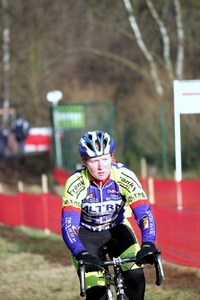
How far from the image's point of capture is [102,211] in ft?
19.2

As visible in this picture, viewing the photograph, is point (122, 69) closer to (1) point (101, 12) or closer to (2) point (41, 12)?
(2) point (41, 12)

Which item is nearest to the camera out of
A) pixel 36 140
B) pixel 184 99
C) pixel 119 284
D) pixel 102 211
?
pixel 119 284

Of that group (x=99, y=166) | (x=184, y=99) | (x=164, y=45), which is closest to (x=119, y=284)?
(x=99, y=166)

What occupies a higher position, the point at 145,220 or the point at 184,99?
the point at 184,99

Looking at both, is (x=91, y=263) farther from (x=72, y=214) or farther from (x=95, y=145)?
(x=95, y=145)

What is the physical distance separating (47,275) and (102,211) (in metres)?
4.39

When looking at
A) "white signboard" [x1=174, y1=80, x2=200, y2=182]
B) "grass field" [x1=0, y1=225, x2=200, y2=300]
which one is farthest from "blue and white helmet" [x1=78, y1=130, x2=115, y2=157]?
"white signboard" [x1=174, y1=80, x2=200, y2=182]

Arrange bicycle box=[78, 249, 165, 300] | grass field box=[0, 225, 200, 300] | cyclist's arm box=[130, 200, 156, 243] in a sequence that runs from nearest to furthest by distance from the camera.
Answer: bicycle box=[78, 249, 165, 300], cyclist's arm box=[130, 200, 156, 243], grass field box=[0, 225, 200, 300]

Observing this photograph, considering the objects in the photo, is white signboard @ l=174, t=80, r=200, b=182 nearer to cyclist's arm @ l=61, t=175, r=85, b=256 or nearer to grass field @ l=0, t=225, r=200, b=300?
grass field @ l=0, t=225, r=200, b=300

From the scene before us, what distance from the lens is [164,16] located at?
2525 cm

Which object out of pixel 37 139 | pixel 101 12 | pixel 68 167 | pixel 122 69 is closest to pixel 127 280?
pixel 68 167

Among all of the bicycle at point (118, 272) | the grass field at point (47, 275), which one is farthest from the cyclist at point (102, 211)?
the grass field at point (47, 275)

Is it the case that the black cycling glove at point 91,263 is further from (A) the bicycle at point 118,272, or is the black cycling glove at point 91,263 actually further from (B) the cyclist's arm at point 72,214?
(B) the cyclist's arm at point 72,214

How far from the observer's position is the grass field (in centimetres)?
822
